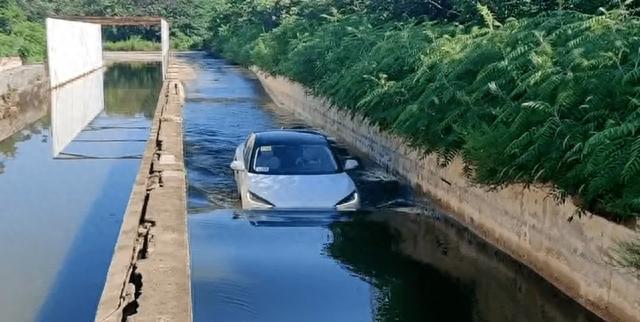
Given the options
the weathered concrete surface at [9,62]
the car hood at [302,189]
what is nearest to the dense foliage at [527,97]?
the car hood at [302,189]

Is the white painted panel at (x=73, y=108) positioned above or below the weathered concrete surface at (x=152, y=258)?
below

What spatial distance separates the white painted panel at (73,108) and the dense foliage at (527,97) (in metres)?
10.5

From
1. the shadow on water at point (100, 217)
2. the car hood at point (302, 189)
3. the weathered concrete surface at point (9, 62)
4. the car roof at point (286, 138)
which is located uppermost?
the car roof at point (286, 138)

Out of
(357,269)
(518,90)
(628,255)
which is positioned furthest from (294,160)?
(628,255)

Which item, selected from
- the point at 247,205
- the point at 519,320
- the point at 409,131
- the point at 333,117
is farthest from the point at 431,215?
the point at 333,117

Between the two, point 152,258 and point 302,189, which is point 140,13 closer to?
point 302,189

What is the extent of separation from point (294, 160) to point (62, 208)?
4.55 m

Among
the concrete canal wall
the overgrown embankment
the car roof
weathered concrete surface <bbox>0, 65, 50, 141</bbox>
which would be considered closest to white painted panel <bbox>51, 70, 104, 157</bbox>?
weathered concrete surface <bbox>0, 65, 50, 141</bbox>

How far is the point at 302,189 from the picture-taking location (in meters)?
12.8

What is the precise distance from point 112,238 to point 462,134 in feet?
19.3

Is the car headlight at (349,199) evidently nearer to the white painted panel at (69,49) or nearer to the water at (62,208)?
the water at (62,208)

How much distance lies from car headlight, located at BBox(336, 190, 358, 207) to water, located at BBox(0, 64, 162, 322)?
3669 mm

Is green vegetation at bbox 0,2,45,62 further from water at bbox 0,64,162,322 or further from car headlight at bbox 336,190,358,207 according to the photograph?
car headlight at bbox 336,190,358,207

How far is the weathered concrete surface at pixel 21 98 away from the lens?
98.0ft
